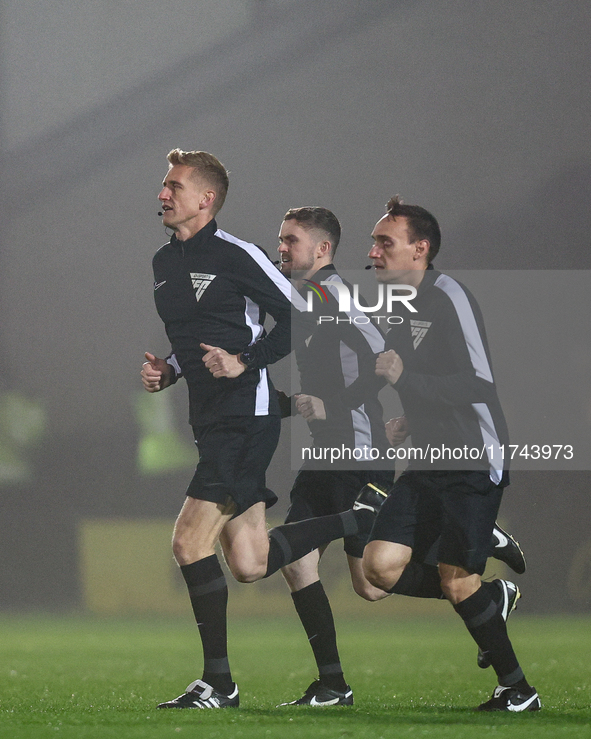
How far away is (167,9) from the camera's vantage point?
462cm

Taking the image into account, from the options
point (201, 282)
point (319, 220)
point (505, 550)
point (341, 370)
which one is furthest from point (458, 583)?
point (319, 220)

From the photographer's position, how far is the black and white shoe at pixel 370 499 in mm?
3213

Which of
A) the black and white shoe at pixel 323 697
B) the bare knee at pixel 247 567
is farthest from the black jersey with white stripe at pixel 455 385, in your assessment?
the black and white shoe at pixel 323 697

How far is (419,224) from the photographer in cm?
308

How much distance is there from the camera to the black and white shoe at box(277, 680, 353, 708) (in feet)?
9.93

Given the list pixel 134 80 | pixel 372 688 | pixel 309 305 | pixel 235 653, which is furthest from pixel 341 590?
pixel 134 80

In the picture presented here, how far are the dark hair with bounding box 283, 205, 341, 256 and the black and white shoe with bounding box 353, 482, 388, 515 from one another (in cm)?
86

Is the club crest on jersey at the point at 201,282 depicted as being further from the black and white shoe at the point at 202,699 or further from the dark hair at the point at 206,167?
the black and white shoe at the point at 202,699

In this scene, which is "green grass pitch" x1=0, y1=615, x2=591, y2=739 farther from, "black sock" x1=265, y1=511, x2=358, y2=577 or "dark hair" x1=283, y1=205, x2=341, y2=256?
"dark hair" x1=283, y1=205, x2=341, y2=256

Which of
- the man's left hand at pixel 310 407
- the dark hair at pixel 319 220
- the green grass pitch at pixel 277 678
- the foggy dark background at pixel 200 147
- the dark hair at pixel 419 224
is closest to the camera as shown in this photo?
the green grass pitch at pixel 277 678

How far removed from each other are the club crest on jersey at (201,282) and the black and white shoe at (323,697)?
1261 millimetres

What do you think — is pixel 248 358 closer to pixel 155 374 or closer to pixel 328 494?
pixel 155 374

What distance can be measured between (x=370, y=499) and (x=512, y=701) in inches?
30.6

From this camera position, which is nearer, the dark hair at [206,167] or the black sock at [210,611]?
the black sock at [210,611]
